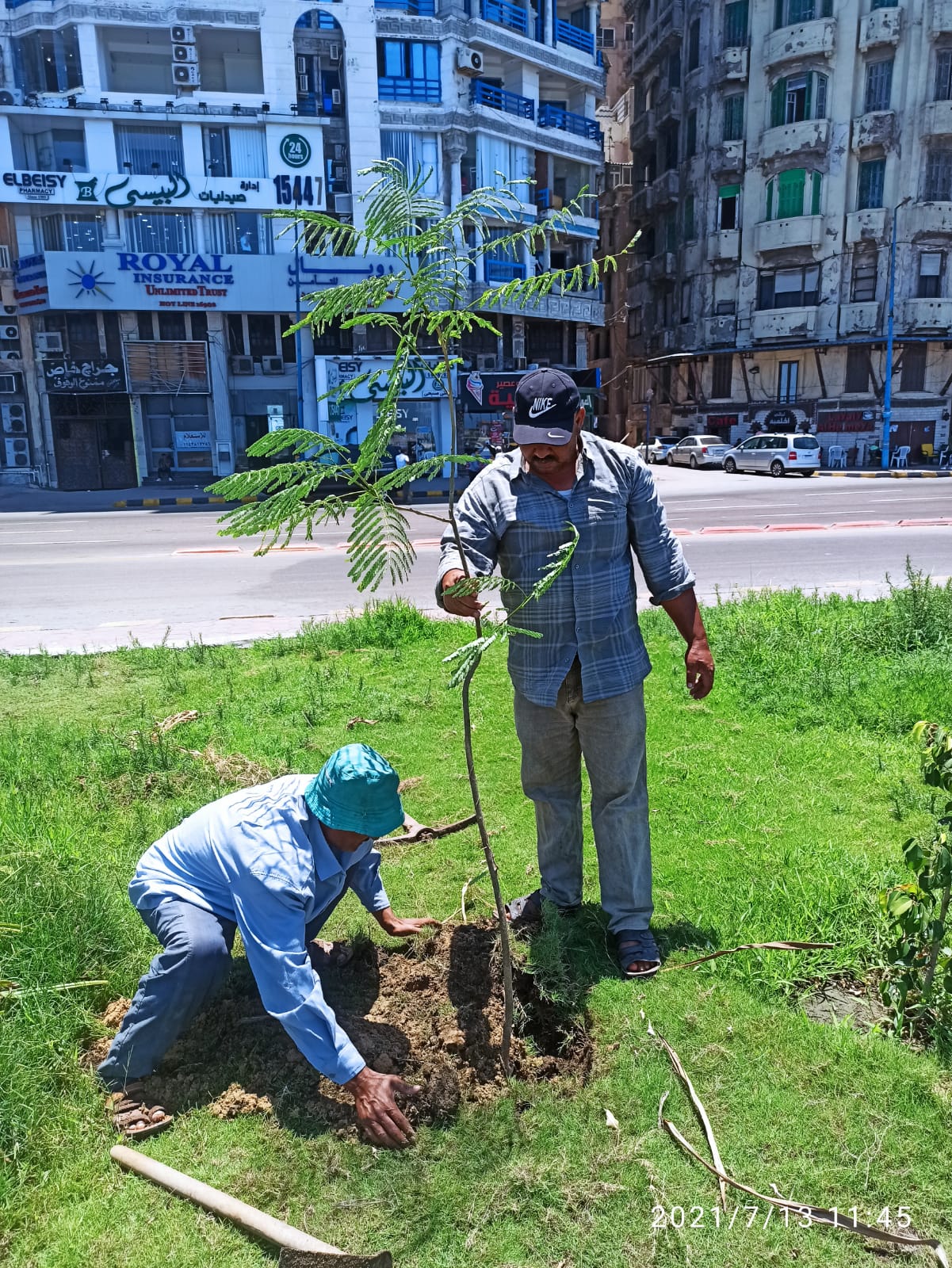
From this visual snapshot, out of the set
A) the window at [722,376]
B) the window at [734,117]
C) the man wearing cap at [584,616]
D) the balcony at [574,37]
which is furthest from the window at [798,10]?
the man wearing cap at [584,616]

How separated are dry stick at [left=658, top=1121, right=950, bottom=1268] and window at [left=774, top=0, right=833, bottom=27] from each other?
153ft

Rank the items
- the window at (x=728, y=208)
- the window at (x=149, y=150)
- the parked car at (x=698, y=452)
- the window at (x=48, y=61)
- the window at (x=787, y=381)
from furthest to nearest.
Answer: the window at (x=728, y=208), the window at (x=787, y=381), the parked car at (x=698, y=452), the window at (x=149, y=150), the window at (x=48, y=61)

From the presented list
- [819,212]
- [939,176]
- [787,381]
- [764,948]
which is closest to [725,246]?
[819,212]

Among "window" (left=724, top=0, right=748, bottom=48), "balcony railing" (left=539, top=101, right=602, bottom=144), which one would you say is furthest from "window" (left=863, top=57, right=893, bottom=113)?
"balcony railing" (left=539, top=101, right=602, bottom=144)

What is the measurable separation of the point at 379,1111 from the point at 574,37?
42626 millimetres

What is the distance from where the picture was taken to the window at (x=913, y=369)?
125 ft

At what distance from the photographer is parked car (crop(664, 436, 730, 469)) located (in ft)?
121

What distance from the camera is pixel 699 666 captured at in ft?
10.7

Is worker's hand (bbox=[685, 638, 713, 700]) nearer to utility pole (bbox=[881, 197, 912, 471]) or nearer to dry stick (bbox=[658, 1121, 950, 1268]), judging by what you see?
dry stick (bbox=[658, 1121, 950, 1268])

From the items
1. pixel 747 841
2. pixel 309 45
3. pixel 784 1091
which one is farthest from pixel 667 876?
pixel 309 45

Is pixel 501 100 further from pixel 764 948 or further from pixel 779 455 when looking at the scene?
pixel 764 948

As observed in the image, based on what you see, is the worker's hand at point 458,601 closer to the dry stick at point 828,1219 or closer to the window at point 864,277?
the dry stick at point 828,1219

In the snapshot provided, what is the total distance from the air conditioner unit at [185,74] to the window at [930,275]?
28798 millimetres

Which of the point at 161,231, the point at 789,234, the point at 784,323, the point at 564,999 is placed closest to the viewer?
the point at 564,999
